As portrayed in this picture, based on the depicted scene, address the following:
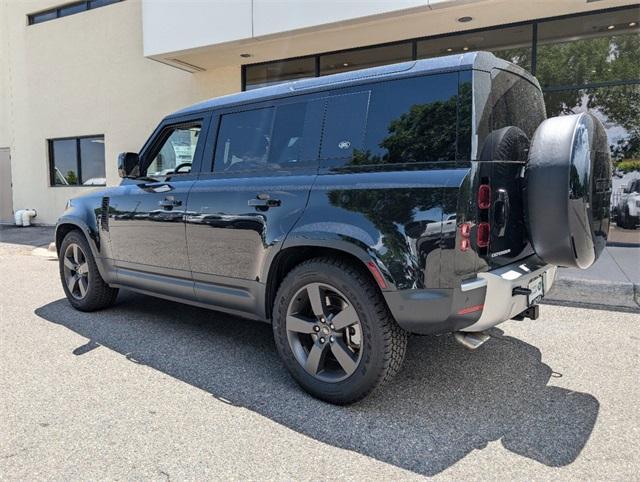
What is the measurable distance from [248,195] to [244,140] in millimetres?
538

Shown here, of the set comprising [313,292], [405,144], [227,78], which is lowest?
[313,292]

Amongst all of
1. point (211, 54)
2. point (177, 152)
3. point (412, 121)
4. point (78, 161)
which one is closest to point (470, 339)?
point (412, 121)

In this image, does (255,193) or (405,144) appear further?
(255,193)

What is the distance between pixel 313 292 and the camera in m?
3.09

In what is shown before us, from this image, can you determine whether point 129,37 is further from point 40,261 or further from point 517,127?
point 517,127

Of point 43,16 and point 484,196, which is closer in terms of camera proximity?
point 484,196

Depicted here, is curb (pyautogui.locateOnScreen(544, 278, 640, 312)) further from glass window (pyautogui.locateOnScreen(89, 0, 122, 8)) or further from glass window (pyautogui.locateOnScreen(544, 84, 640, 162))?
glass window (pyautogui.locateOnScreen(89, 0, 122, 8))

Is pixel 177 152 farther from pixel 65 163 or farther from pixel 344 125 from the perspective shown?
pixel 65 163

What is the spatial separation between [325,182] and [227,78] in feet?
26.8

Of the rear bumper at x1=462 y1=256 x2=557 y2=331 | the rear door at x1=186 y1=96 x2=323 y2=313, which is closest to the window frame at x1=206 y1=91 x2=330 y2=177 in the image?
the rear door at x1=186 y1=96 x2=323 y2=313

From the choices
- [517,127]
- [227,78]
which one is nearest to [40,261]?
[227,78]

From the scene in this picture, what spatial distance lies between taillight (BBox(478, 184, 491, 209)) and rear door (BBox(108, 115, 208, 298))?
2313mm

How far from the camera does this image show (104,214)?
4.74m

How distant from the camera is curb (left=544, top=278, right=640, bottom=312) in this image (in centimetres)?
531
